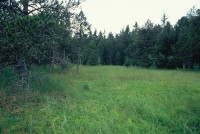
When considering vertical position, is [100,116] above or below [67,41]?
below

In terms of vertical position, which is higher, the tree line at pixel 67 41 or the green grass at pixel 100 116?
the tree line at pixel 67 41

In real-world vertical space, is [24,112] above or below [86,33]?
below

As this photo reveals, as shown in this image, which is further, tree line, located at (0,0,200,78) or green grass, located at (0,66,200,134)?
tree line, located at (0,0,200,78)

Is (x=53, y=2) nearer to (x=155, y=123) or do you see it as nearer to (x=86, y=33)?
(x=155, y=123)

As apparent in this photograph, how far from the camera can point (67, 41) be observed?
19.5 meters

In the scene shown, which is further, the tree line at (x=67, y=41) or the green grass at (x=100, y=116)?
the tree line at (x=67, y=41)

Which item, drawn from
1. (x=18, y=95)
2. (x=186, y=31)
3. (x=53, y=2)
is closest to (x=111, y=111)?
(x=18, y=95)

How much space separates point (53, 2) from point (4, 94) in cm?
549

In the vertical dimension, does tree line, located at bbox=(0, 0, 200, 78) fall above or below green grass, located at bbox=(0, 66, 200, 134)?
above

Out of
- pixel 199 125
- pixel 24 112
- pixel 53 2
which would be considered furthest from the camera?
pixel 53 2

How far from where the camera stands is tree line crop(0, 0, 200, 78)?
838cm

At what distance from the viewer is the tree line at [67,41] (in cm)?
838

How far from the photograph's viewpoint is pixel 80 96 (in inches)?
412

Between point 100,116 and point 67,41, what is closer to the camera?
point 100,116
